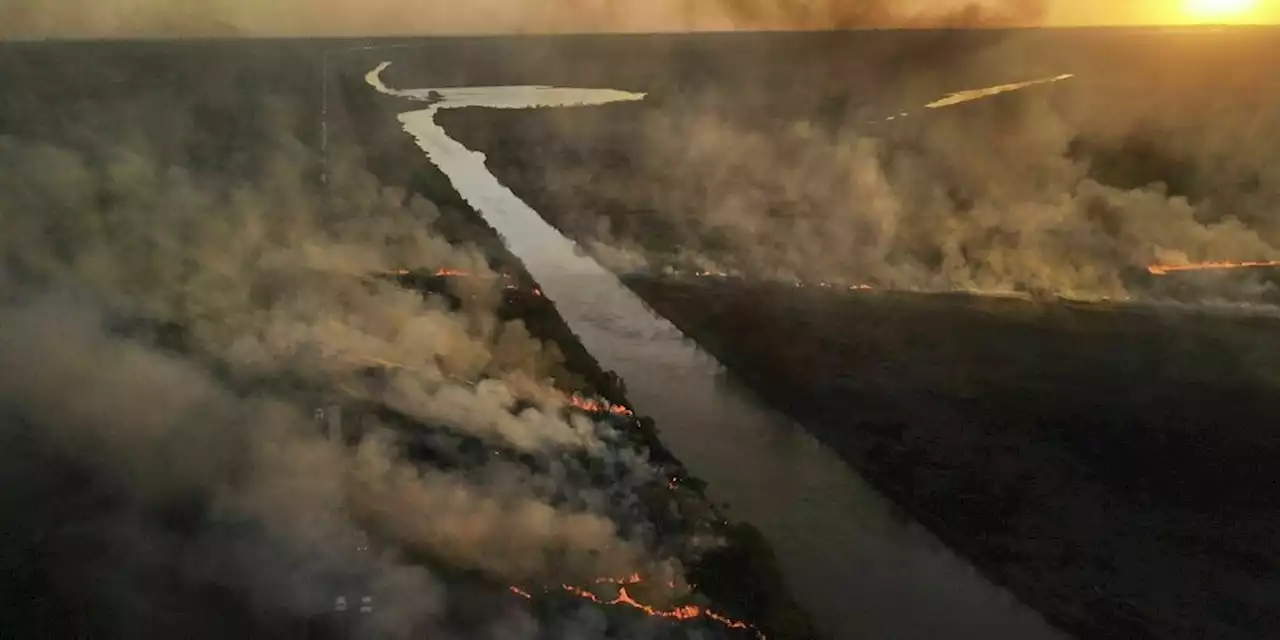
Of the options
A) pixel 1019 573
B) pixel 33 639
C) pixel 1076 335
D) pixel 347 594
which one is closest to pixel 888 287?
pixel 1076 335

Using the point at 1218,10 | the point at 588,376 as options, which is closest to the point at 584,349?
the point at 588,376

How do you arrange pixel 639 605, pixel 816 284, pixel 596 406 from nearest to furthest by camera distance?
pixel 639 605 < pixel 596 406 < pixel 816 284

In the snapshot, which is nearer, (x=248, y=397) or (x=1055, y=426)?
(x=248, y=397)

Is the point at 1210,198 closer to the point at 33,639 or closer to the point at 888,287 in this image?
the point at 888,287

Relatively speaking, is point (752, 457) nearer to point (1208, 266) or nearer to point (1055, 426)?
point (1055, 426)

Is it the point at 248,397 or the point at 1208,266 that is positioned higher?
the point at 1208,266

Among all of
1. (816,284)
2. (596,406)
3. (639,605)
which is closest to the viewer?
(639,605)

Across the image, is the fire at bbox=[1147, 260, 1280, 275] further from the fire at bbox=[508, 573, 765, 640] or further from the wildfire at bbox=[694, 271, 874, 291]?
the fire at bbox=[508, 573, 765, 640]
